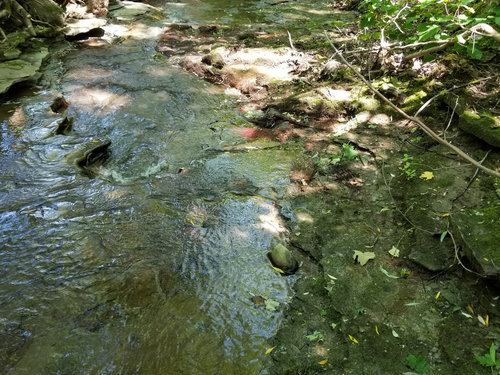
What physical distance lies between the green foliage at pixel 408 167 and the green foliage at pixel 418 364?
7.28 feet

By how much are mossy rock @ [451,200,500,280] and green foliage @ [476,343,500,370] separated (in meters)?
0.58

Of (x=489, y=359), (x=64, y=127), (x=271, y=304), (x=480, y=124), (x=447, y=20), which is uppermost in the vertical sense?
(x=447, y=20)

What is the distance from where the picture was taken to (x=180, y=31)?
33.1ft

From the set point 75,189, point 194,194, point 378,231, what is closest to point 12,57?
point 75,189

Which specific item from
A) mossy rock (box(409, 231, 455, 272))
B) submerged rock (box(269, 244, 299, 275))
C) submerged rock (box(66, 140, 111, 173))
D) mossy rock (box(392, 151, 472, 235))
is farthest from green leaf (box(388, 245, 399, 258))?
submerged rock (box(66, 140, 111, 173))

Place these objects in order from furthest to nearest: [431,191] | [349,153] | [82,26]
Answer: [82,26] → [349,153] → [431,191]

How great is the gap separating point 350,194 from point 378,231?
0.68 metres

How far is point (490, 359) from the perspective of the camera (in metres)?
2.40

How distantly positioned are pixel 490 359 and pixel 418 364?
458 millimetres

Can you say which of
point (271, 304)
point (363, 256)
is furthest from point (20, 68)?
point (363, 256)

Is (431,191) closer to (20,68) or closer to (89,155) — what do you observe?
(89,155)

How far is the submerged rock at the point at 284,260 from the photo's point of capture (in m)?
3.47

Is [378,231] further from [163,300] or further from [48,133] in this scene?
[48,133]

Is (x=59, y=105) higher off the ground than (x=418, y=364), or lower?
higher
